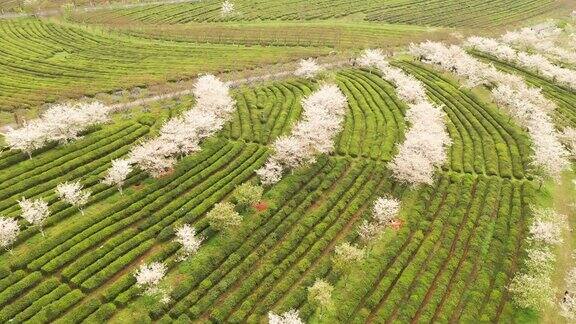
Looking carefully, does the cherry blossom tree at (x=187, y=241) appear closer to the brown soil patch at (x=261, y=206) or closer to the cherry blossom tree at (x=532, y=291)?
the brown soil patch at (x=261, y=206)

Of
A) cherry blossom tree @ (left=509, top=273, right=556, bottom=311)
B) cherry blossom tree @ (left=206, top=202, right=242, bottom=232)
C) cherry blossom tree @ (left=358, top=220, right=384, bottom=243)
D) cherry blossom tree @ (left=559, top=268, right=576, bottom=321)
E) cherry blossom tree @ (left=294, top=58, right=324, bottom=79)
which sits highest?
cherry blossom tree @ (left=294, top=58, right=324, bottom=79)

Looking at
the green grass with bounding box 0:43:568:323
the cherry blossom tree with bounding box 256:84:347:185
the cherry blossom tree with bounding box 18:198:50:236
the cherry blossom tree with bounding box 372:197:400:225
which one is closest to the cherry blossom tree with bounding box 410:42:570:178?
the green grass with bounding box 0:43:568:323

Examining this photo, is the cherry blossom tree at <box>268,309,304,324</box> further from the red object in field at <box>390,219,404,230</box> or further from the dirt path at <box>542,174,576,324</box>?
the dirt path at <box>542,174,576,324</box>

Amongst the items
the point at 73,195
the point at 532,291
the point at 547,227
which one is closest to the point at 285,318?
the point at 532,291

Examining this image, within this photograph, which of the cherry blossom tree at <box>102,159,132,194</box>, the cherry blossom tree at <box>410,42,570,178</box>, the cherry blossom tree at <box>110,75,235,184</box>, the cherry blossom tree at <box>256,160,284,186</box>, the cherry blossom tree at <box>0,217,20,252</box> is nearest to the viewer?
the cherry blossom tree at <box>0,217,20,252</box>

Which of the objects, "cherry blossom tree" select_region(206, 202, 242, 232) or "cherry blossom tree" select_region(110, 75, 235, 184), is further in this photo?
"cherry blossom tree" select_region(110, 75, 235, 184)

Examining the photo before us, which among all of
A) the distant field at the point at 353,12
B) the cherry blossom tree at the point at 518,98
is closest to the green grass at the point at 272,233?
the cherry blossom tree at the point at 518,98

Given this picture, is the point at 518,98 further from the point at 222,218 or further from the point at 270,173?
the point at 222,218

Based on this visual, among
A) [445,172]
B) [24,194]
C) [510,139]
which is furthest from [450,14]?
[24,194]

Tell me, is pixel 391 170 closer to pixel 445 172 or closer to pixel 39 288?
pixel 445 172
